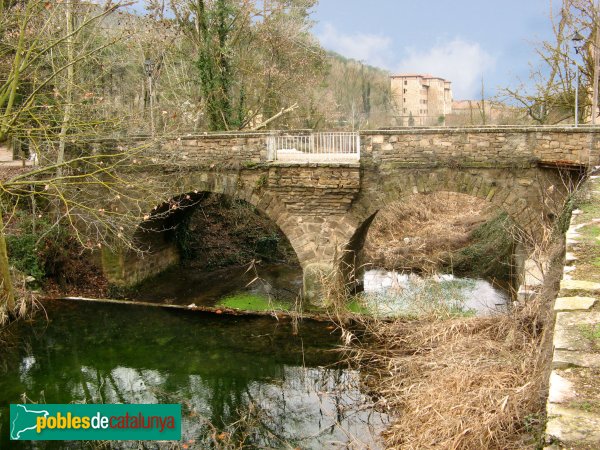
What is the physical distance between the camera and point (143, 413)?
6.90 metres

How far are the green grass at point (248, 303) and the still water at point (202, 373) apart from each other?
86.8 inches

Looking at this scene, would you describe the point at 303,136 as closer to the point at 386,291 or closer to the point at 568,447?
the point at 386,291

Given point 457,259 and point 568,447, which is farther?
point 457,259

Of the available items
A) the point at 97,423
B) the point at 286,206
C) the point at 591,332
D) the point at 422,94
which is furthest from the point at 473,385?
the point at 422,94

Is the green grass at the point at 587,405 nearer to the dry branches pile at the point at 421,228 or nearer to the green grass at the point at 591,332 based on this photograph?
the green grass at the point at 591,332

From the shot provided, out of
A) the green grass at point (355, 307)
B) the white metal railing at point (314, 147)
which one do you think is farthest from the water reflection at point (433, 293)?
the white metal railing at point (314, 147)

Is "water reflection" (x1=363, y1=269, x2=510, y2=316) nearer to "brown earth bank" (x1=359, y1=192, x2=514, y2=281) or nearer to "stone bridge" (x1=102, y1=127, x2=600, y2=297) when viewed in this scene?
"brown earth bank" (x1=359, y1=192, x2=514, y2=281)

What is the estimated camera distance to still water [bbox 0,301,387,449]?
740 cm

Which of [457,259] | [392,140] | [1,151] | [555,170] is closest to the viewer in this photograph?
[555,170]

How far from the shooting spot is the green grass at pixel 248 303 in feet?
45.6

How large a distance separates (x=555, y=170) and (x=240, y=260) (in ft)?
33.6

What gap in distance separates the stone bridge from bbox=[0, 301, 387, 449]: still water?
2.62m

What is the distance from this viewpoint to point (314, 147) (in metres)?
12.9

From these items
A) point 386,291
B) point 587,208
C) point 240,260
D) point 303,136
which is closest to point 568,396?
point 587,208
